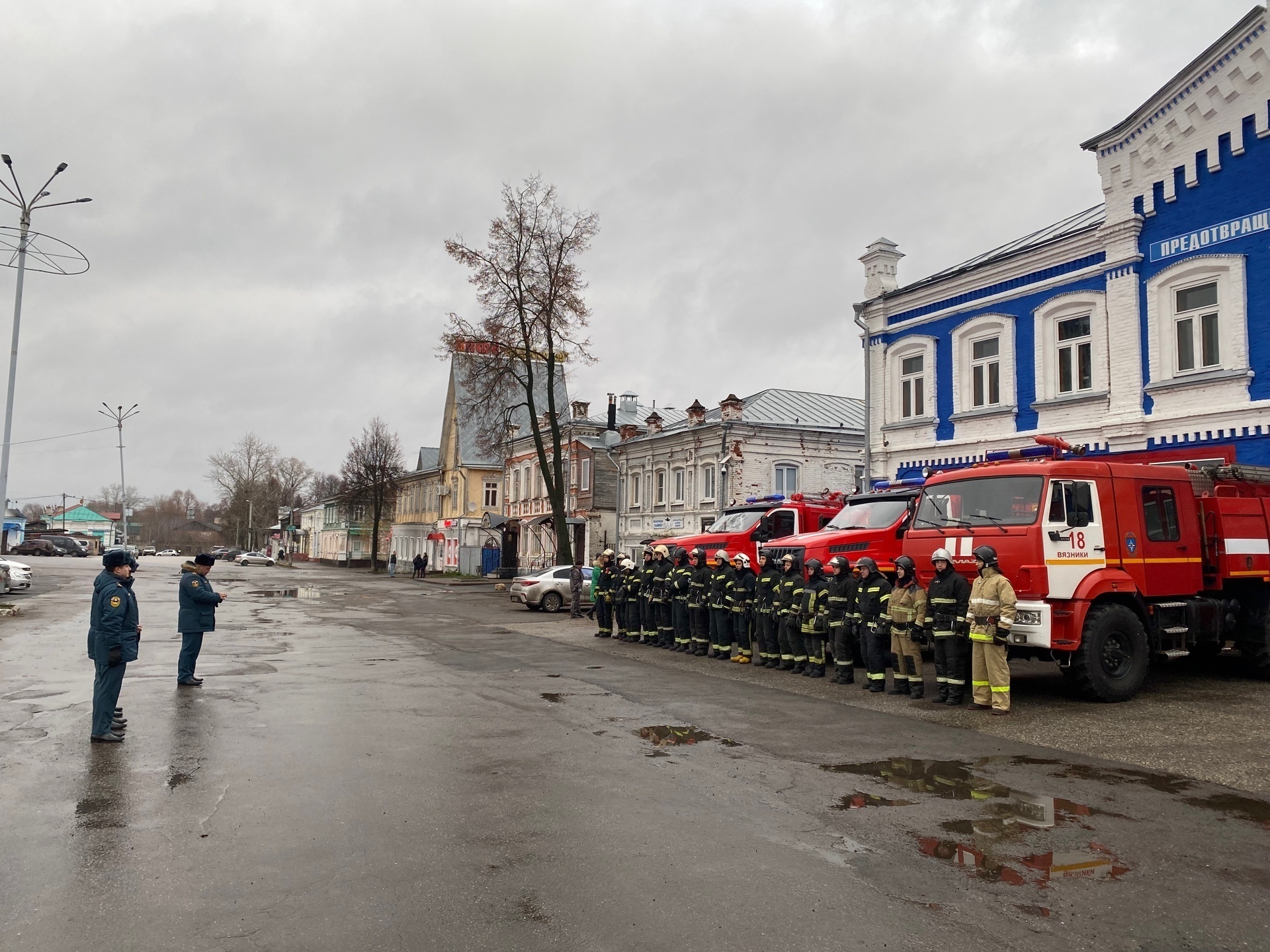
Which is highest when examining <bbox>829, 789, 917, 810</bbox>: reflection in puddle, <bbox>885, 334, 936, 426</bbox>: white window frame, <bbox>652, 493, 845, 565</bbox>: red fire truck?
<bbox>885, 334, 936, 426</bbox>: white window frame

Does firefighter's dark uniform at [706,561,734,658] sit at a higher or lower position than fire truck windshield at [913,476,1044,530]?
lower

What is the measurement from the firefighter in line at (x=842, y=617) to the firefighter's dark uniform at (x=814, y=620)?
0.78 feet

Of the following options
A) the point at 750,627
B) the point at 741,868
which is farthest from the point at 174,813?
the point at 750,627

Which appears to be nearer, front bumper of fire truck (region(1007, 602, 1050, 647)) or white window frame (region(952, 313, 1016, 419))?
front bumper of fire truck (region(1007, 602, 1050, 647))

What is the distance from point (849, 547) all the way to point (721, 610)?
7.97 ft

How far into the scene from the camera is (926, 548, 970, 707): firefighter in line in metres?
10.7

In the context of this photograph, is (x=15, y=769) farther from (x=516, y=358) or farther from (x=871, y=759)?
(x=516, y=358)

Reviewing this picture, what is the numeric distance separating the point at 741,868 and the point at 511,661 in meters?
10.0

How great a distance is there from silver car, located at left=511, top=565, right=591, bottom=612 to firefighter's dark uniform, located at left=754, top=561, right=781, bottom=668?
1356 cm

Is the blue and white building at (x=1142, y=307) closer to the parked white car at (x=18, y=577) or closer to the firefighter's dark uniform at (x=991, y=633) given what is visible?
the firefighter's dark uniform at (x=991, y=633)

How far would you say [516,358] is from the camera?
36781mm

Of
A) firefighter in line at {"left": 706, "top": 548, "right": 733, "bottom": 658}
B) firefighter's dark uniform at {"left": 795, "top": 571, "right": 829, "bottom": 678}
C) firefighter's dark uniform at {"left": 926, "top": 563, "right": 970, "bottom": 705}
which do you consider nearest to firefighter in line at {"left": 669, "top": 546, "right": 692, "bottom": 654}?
firefighter in line at {"left": 706, "top": 548, "right": 733, "bottom": 658}

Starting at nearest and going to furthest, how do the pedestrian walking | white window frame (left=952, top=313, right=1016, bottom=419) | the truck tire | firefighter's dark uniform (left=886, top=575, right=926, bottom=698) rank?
the truck tire
firefighter's dark uniform (left=886, top=575, right=926, bottom=698)
white window frame (left=952, top=313, right=1016, bottom=419)
the pedestrian walking

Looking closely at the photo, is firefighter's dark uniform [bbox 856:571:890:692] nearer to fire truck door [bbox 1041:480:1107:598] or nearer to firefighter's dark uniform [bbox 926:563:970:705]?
firefighter's dark uniform [bbox 926:563:970:705]
